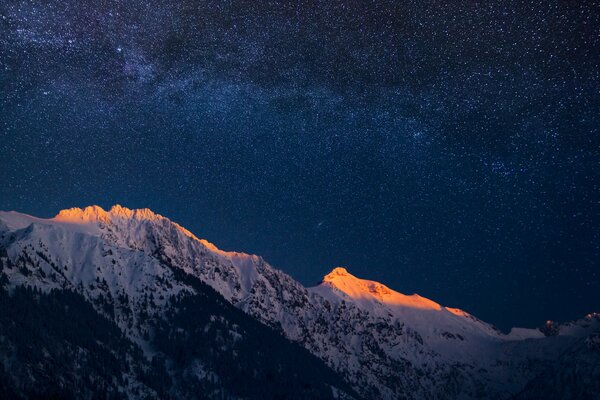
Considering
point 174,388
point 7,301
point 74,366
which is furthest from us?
point 174,388

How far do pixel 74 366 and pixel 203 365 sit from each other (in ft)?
186

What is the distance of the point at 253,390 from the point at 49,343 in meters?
77.6

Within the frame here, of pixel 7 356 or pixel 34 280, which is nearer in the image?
pixel 7 356

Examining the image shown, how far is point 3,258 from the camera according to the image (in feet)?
601

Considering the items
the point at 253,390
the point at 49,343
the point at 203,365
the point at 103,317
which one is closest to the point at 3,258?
the point at 103,317

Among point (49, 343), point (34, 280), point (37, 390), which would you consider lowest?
point (37, 390)

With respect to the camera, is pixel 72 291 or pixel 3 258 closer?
pixel 3 258

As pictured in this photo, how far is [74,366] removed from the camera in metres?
147

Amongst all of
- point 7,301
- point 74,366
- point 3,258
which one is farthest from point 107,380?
point 3,258

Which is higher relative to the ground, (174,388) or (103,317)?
(103,317)

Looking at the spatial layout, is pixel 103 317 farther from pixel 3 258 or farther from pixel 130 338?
pixel 3 258

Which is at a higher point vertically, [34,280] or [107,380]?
[34,280]

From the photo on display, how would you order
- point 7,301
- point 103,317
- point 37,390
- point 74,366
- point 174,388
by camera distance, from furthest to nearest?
1. point 103,317
2. point 174,388
3. point 7,301
4. point 74,366
5. point 37,390

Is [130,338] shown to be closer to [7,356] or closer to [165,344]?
[165,344]
